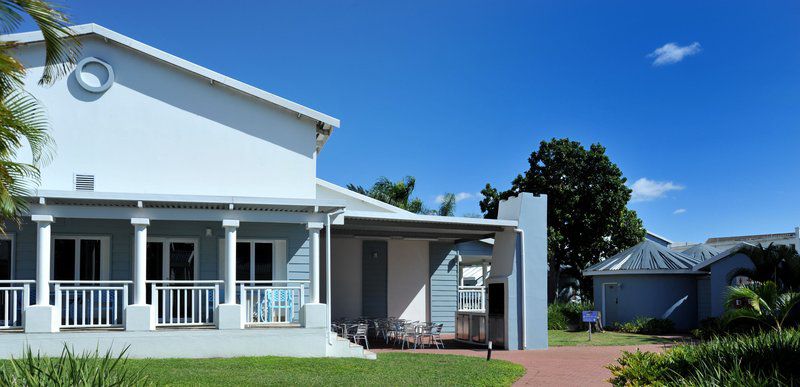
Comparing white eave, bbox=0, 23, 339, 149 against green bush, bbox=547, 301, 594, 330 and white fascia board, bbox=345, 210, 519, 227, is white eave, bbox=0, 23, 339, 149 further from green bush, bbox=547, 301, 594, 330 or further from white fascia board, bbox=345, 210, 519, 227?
green bush, bbox=547, 301, 594, 330

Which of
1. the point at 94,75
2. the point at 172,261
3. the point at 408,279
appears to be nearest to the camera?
the point at 94,75

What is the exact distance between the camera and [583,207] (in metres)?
35.1

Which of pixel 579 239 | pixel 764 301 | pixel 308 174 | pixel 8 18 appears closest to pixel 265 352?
Answer: pixel 308 174

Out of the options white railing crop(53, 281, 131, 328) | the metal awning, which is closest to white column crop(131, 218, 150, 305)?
white railing crop(53, 281, 131, 328)

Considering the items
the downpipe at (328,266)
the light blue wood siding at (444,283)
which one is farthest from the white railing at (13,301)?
the light blue wood siding at (444,283)

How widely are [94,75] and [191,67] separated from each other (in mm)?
2158

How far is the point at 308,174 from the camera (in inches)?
704

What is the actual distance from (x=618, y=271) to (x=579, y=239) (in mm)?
6972

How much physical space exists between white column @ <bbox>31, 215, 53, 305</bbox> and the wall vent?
1.99m

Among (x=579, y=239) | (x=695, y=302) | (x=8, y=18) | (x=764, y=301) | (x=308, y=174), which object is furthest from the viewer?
(x=579, y=239)

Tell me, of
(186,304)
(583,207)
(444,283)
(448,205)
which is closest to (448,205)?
(448,205)

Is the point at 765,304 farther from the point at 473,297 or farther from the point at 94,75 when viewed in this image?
the point at 94,75

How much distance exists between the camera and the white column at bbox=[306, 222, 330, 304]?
1580 cm

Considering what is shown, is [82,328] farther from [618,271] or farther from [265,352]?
[618,271]
